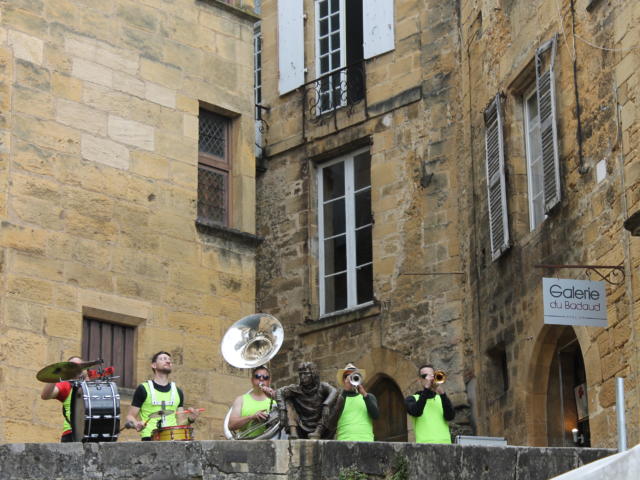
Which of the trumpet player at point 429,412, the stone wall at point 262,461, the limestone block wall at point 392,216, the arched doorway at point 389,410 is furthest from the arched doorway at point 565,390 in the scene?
the stone wall at point 262,461

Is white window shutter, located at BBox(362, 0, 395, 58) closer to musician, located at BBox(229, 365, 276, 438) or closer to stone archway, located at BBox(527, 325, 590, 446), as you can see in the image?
stone archway, located at BBox(527, 325, 590, 446)

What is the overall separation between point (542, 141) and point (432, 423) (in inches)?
182

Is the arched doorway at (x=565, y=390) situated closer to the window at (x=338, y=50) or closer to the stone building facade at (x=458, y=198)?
the stone building facade at (x=458, y=198)

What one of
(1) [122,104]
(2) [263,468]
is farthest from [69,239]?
(2) [263,468]

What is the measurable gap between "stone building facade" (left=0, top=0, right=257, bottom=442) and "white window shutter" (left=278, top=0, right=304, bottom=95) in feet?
8.48

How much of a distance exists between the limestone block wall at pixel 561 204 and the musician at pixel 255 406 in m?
3.25

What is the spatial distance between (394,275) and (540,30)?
3831 mm

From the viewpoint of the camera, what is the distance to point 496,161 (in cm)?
1716

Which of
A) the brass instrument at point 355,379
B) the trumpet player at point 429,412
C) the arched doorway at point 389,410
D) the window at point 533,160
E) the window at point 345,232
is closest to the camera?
the brass instrument at point 355,379

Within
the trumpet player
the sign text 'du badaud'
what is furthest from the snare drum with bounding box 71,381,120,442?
the sign text 'du badaud'

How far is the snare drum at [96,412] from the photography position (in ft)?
38.3

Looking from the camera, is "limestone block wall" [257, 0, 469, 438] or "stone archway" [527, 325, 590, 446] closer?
"stone archway" [527, 325, 590, 446]

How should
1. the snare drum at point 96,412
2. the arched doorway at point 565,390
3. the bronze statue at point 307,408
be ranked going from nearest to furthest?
the snare drum at point 96,412 < the bronze statue at point 307,408 < the arched doorway at point 565,390

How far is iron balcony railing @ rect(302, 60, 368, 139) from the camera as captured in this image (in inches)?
790
